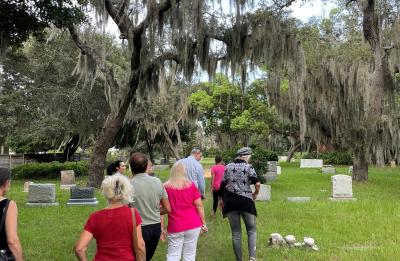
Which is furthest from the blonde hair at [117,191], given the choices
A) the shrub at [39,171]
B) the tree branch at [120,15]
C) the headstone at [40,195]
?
the shrub at [39,171]

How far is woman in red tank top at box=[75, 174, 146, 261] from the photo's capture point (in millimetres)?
3675

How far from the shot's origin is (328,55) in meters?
23.0

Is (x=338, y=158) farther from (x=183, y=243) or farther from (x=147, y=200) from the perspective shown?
(x=147, y=200)

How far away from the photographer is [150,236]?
4.86m

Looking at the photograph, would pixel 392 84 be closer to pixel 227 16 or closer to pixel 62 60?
pixel 227 16

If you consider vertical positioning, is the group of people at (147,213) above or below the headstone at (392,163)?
above

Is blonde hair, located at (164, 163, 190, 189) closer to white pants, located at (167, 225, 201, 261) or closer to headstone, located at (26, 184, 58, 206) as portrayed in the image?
white pants, located at (167, 225, 201, 261)

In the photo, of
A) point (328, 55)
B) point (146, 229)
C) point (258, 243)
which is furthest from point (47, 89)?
point (146, 229)

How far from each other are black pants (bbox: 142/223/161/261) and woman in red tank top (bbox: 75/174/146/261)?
3.50ft

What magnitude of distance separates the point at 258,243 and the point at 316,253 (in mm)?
1151

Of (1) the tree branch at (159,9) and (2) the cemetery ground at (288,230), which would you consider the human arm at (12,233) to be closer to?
(2) the cemetery ground at (288,230)

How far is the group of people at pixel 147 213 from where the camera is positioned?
145 inches

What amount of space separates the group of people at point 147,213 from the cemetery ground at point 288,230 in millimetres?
1288

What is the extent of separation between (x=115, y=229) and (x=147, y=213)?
118 centimetres
